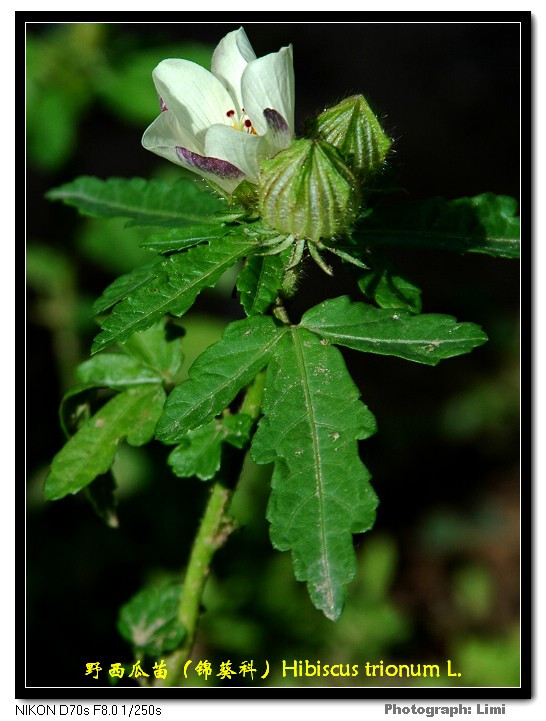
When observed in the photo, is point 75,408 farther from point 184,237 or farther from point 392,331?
point 392,331

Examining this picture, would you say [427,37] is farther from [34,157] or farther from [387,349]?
[387,349]

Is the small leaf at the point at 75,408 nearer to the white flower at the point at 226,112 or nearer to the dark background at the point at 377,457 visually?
the white flower at the point at 226,112

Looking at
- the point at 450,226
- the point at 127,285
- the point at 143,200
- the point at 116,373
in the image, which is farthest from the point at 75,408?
the point at 450,226

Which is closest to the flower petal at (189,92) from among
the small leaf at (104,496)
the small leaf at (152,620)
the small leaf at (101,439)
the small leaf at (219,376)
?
the small leaf at (219,376)

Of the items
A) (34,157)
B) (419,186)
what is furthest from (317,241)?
(419,186)

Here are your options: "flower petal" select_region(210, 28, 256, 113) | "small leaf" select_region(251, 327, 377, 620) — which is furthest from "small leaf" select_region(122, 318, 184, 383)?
"flower petal" select_region(210, 28, 256, 113)
